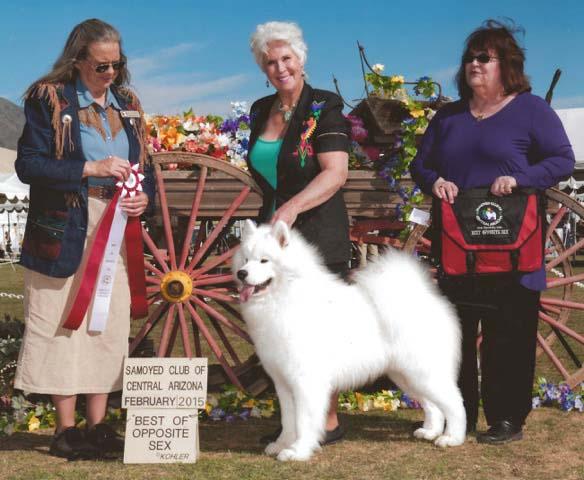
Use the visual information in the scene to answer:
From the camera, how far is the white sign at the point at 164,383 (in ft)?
12.0

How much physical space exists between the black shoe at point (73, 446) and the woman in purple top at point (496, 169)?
2.07 m

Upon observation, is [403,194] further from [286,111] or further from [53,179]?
[53,179]

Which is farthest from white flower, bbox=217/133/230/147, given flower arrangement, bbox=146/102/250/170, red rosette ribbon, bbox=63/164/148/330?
A: red rosette ribbon, bbox=63/164/148/330

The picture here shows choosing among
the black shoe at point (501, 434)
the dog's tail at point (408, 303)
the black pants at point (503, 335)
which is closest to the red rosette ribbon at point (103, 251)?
the dog's tail at point (408, 303)

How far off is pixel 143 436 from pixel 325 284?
3.91ft

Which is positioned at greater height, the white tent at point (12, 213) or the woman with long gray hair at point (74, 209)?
the white tent at point (12, 213)

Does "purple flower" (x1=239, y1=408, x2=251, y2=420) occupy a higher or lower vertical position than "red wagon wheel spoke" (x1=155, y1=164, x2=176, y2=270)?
lower

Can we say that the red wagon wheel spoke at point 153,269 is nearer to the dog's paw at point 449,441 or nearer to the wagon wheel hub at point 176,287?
the wagon wheel hub at point 176,287

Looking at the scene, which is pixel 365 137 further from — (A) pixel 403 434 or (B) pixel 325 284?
(A) pixel 403 434

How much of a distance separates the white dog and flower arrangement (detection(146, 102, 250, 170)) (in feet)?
5.39

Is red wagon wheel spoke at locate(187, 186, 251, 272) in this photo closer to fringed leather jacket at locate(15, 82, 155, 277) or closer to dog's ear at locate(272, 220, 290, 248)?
fringed leather jacket at locate(15, 82, 155, 277)

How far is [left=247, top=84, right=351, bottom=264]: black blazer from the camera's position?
11.9 feet

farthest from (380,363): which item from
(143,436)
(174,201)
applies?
(174,201)

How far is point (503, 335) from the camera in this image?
394cm
